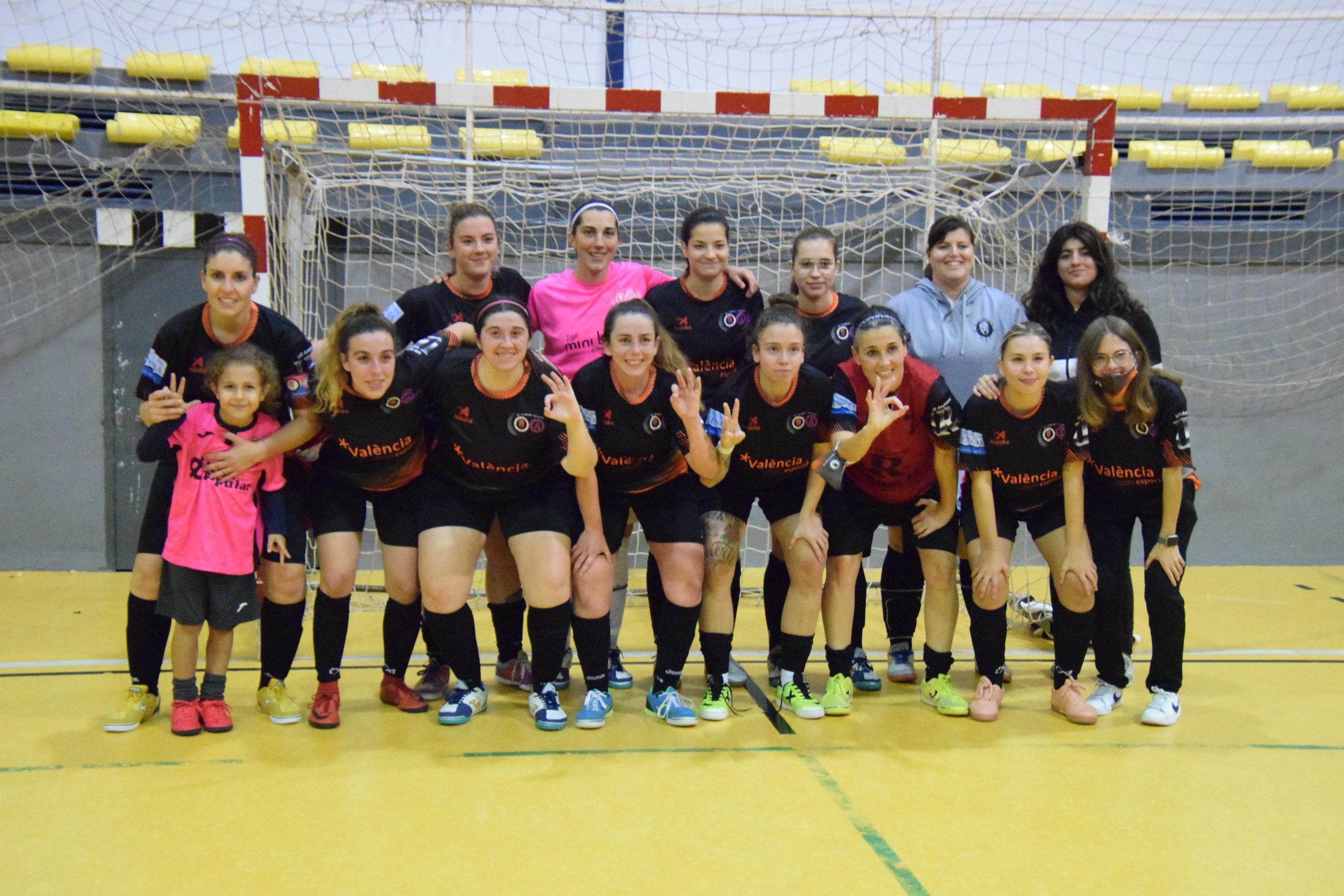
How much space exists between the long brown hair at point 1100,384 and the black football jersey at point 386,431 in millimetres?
2099

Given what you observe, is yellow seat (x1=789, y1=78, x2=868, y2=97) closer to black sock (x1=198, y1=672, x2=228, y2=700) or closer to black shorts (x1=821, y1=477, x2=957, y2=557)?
black shorts (x1=821, y1=477, x2=957, y2=557)

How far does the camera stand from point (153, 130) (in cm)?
604

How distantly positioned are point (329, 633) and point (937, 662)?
2022 mm

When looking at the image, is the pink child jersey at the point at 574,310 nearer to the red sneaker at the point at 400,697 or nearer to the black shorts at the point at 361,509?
the black shorts at the point at 361,509

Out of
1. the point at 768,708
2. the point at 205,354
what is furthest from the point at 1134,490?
the point at 205,354

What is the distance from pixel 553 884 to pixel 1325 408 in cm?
631

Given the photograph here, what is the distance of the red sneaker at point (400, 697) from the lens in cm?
329

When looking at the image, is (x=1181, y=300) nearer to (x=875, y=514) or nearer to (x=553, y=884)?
(x=875, y=514)

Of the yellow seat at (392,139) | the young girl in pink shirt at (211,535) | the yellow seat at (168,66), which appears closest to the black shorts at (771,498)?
the young girl in pink shirt at (211,535)

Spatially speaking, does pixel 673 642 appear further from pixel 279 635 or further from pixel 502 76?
pixel 502 76

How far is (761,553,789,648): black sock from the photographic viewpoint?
360 cm

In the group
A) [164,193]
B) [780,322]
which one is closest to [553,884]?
[780,322]

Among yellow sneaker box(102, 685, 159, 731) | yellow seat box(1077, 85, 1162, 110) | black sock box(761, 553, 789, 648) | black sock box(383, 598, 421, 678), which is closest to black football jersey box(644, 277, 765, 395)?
black sock box(761, 553, 789, 648)

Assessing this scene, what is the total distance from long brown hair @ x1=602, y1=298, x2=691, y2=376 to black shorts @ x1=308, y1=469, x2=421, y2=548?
32.1 inches
